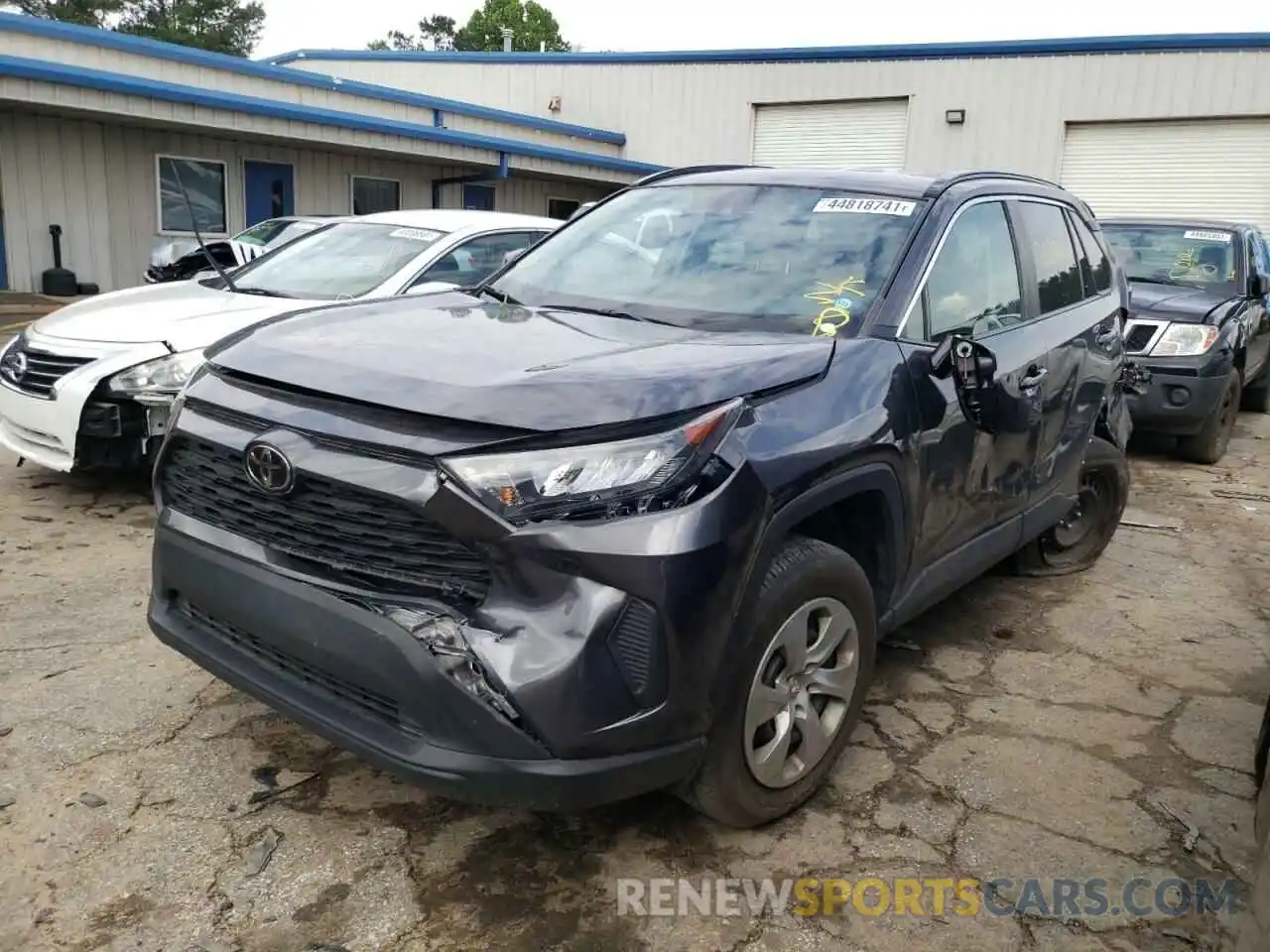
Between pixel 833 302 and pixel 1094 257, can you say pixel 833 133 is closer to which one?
pixel 1094 257

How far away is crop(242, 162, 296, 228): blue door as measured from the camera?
1527cm

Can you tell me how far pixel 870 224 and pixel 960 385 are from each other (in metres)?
0.63

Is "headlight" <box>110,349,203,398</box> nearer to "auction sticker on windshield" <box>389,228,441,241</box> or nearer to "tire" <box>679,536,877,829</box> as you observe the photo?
"auction sticker on windshield" <box>389,228,441,241</box>

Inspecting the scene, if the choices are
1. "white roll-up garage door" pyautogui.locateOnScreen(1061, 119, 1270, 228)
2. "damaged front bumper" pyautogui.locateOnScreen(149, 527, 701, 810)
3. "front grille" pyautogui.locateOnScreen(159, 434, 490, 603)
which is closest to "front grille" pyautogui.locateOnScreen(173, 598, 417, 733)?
"damaged front bumper" pyautogui.locateOnScreen(149, 527, 701, 810)

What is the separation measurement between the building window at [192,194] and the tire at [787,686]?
1361cm

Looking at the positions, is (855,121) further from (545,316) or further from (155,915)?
(155,915)

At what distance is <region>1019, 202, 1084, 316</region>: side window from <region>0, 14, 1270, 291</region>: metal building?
451 inches

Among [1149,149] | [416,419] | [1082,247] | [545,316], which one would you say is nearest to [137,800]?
[416,419]

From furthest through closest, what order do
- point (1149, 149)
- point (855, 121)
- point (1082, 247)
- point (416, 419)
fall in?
1. point (855, 121)
2. point (1149, 149)
3. point (1082, 247)
4. point (416, 419)

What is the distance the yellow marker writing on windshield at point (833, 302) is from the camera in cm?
295

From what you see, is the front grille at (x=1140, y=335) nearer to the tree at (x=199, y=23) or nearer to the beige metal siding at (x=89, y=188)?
the beige metal siding at (x=89, y=188)

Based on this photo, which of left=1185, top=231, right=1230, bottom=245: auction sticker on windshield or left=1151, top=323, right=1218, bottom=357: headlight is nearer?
left=1151, top=323, right=1218, bottom=357: headlight

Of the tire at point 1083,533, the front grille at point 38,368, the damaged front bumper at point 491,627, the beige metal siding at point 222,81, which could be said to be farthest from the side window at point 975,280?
the beige metal siding at point 222,81

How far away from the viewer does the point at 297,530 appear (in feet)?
7.79
